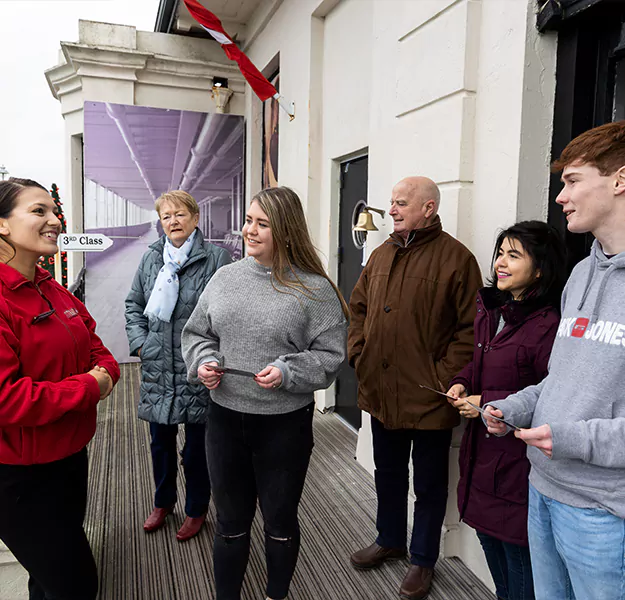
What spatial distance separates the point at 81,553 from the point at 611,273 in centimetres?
186

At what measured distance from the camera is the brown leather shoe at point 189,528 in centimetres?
A: 281

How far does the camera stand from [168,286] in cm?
266

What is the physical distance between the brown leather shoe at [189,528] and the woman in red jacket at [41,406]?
3.36ft

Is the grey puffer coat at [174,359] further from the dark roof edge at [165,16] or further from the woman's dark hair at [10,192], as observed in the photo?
the dark roof edge at [165,16]

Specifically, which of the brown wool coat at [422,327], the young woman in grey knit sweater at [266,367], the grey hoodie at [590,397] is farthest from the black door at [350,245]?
the grey hoodie at [590,397]

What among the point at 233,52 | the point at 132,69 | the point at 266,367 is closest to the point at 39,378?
the point at 266,367

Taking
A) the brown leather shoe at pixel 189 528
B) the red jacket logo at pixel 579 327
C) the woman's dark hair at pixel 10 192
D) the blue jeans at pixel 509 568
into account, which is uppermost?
the woman's dark hair at pixel 10 192

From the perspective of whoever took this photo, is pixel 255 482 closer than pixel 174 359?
Yes

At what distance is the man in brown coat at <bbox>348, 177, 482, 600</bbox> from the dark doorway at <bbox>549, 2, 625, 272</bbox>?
0.52 m

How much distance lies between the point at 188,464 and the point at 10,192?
1677 mm

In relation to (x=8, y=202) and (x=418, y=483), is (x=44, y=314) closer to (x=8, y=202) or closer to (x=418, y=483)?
(x=8, y=202)

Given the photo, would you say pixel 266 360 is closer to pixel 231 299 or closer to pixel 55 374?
pixel 231 299

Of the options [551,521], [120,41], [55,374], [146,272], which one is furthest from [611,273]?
[120,41]

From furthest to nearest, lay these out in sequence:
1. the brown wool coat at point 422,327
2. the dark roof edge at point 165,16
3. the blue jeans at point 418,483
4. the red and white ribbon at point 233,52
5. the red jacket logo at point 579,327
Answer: the dark roof edge at point 165,16 < the red and white ribbon at point 233,52 < the blue jeans at point 418,483 < the brown wool coat at point 422,327 < the red jacket logo at point 579,327
